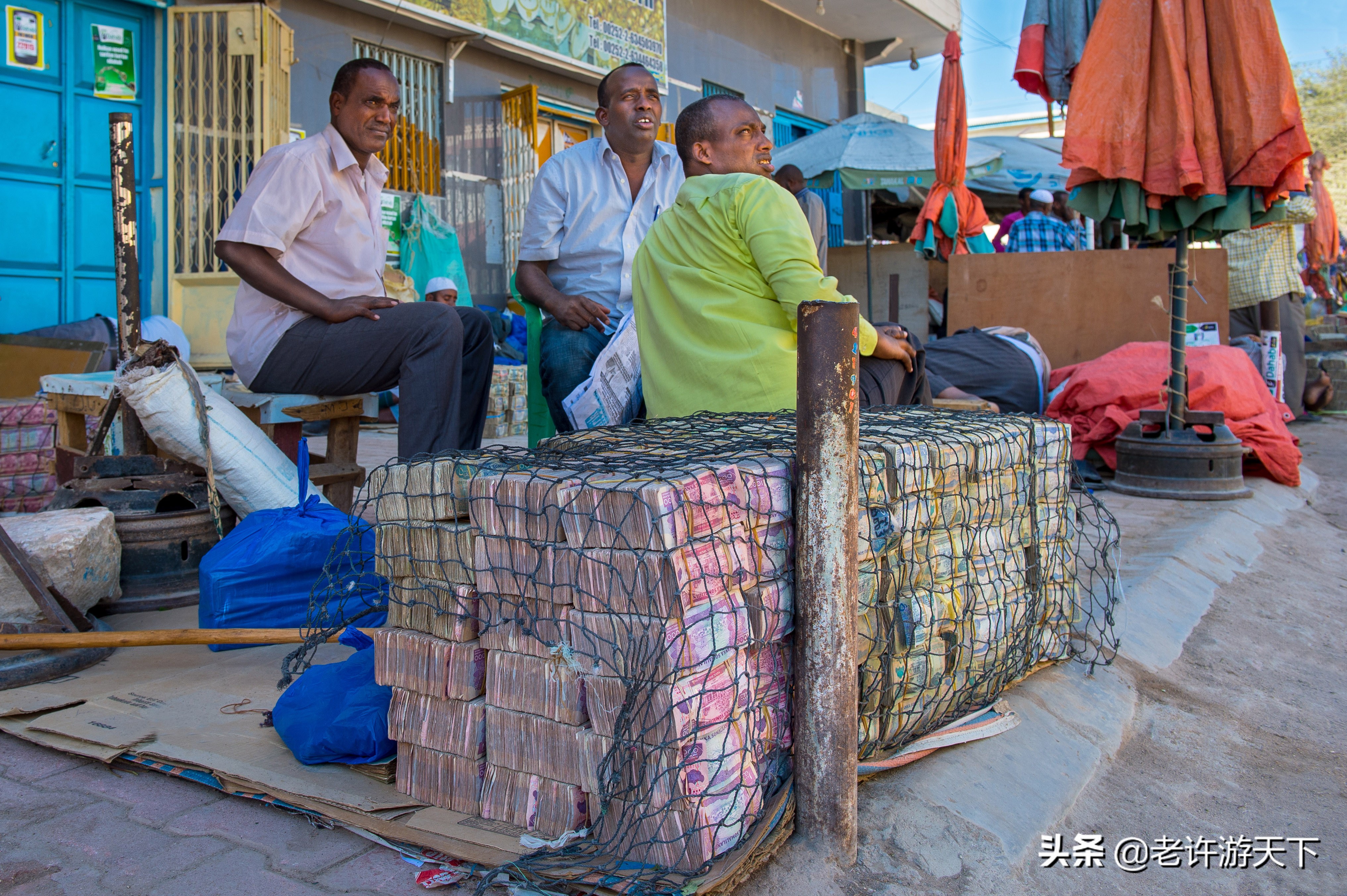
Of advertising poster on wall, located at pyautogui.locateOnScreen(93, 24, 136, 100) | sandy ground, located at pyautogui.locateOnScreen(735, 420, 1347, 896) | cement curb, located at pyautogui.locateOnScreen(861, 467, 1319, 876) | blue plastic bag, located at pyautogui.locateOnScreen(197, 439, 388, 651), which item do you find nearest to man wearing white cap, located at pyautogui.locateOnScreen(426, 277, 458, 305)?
advertising poster on wall, located at pyautogui.locateOnScreen(93, 24, 136, 100)

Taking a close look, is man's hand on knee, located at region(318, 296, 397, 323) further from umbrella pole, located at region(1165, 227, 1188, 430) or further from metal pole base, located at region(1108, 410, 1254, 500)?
metal pole base, located at region(1108, 410, 1254, 500)

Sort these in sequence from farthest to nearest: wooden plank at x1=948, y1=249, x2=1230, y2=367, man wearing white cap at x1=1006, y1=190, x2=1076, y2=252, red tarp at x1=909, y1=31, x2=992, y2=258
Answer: man wearing white cap at x1=1006, y1=190, x2=1076, y2=252, red tarp at x1=909, y1=31, x2=992, y2=258, wooden plank at x1=948, y1=249, x2=1230, y2=367

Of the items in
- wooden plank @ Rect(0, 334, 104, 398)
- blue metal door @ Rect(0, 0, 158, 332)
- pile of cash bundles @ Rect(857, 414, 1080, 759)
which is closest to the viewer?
pile of cash bundles @ Rect(857, 414, 1080, 759)

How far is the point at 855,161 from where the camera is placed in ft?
28.1

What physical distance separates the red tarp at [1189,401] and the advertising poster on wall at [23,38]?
6.41m

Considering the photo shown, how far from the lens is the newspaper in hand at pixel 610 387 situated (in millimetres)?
3109

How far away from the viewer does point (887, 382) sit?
3.11 metres

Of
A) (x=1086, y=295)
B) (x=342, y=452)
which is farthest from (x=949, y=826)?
(x=1086, y=295)

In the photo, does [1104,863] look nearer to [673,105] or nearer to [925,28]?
[673,105]

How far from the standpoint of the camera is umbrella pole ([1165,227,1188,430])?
15.4 ft

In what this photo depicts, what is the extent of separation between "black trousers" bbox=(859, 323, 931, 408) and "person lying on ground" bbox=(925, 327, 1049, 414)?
2416 mm

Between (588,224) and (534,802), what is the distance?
2477mm

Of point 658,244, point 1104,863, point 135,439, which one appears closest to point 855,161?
point 658,244

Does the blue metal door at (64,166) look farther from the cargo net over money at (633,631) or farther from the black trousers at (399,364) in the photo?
the cargo net over money at (633,631)
